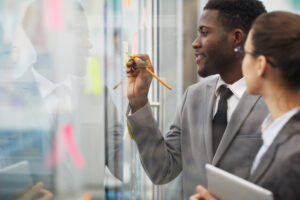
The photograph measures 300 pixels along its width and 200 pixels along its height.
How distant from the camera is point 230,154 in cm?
78

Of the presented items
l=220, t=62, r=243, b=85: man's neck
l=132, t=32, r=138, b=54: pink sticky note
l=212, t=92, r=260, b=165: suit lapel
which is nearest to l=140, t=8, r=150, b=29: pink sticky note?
l=132, t=32, r=138, b=54: pink sticky note

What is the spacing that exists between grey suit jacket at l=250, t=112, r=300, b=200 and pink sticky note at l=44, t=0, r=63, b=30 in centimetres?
47

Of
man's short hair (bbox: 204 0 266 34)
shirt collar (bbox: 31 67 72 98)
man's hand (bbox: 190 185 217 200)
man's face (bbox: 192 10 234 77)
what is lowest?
man's hand (bbox: 190 185 217 200)

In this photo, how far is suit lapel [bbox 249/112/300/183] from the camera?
0.65 metres

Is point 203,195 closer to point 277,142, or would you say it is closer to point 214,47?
point 277,142

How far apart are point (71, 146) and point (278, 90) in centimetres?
43

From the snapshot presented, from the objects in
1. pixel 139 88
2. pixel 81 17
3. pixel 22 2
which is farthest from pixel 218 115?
pixel 22 2

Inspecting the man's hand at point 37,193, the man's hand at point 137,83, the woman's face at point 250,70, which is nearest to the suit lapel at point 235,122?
the woman's face at point 250,70

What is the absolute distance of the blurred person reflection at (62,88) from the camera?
1.44ft

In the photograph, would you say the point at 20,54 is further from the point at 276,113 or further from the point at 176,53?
the point at 176,53

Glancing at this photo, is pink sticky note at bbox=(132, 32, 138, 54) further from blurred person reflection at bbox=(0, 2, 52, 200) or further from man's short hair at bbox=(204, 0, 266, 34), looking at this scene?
blurred person reflection at bbox=(0, 2, 52, 200)

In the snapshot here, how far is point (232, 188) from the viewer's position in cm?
65

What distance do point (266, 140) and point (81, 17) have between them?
0.46m

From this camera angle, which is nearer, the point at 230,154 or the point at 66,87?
the point at 66,87
